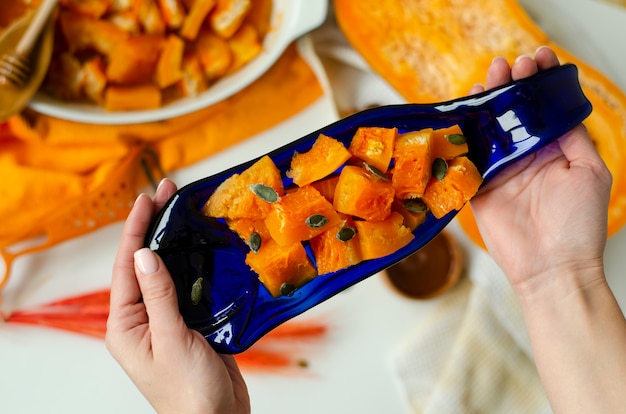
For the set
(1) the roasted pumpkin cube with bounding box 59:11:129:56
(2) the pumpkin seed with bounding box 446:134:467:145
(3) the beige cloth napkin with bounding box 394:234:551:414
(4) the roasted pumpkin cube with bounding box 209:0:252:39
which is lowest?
(3) the beige cloth napkin with bounding box 394:234:551:414

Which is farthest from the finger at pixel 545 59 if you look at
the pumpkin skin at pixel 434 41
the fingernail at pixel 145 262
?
the fingernail at pixel 145 262

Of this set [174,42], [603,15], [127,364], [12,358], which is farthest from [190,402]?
[603,15]

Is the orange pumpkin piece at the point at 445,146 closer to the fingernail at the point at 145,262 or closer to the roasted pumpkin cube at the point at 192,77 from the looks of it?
the fingernail at the point at 145,262

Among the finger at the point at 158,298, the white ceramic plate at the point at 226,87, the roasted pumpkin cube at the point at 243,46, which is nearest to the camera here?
the finger at the point at 158,298

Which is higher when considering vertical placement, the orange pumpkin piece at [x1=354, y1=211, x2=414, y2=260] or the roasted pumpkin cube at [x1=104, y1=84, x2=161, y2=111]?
the roasted pumpkin cube at [x1=104, y1=84, x2=161, y2=111]

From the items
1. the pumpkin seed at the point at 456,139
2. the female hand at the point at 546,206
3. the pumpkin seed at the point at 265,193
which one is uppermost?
the pumpkin seed at the point at 265,193

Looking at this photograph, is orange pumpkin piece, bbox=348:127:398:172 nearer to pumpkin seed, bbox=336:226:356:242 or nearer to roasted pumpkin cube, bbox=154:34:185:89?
pumpkin seed, bbox=336:226:356:242

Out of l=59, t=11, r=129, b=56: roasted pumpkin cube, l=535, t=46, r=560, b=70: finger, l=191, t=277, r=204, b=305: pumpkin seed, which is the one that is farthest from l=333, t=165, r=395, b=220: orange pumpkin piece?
l=59, t=11, r=129, b=56: roasted pumpkin cube
